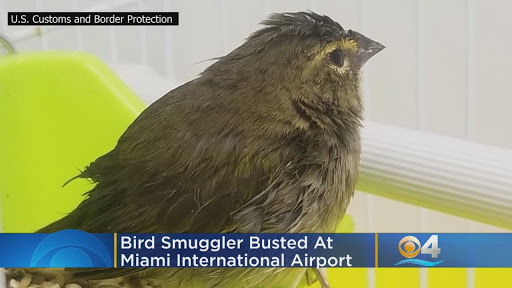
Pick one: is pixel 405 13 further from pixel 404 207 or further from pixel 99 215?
pixel 99 215

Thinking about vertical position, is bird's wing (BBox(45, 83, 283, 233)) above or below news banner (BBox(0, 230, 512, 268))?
above

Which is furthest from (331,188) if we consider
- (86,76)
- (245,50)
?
(86,76)

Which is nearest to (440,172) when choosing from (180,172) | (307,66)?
(307,66)

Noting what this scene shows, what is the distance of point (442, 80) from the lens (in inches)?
33.0

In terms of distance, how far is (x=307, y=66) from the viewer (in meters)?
0.78

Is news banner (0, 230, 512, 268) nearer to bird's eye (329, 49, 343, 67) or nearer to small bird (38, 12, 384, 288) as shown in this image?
small bird (38, 12, 384, 288)

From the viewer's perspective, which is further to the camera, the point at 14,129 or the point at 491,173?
the point at 14,129

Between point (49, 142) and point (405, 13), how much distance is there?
18.7 inches

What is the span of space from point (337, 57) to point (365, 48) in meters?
0.04
